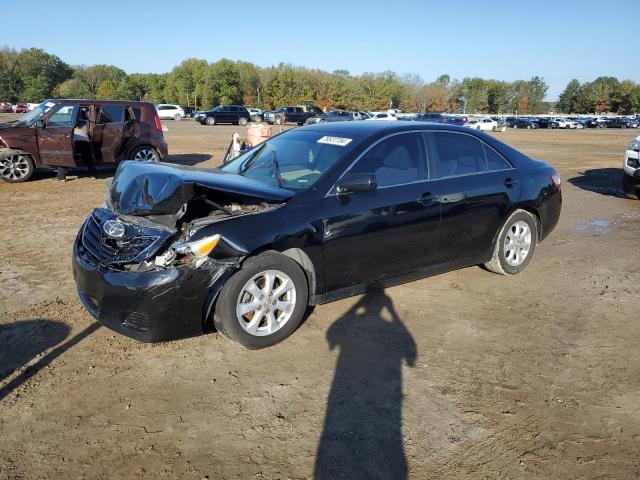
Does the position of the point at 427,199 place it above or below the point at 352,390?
above

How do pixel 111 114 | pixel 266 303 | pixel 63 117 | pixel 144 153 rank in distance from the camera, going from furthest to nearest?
pixel 144 153
pixel 111 114
pixel 63 117
pixel 266 303

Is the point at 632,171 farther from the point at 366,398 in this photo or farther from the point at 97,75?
the point at 97,75

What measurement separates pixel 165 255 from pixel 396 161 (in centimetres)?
224

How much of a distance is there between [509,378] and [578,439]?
2.27 feet

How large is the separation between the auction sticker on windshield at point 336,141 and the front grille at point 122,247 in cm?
183

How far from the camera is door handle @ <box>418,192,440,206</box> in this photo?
182 inches

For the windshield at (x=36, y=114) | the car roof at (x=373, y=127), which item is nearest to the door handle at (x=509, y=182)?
the car roof at (x=373, y=127)

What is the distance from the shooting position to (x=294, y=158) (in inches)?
187

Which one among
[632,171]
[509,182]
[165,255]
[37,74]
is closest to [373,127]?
[509,182]

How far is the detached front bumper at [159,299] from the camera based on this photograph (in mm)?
3455

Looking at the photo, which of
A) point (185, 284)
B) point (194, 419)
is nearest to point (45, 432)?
point (194, 419)

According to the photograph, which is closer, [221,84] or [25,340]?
[25,340]

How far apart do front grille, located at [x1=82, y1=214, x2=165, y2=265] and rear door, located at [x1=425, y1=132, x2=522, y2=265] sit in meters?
2.60

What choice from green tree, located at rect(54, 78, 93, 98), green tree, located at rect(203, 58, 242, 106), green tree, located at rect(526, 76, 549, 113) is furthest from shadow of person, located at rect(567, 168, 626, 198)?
green tree, located at rect(526, 76, 549, 113)
